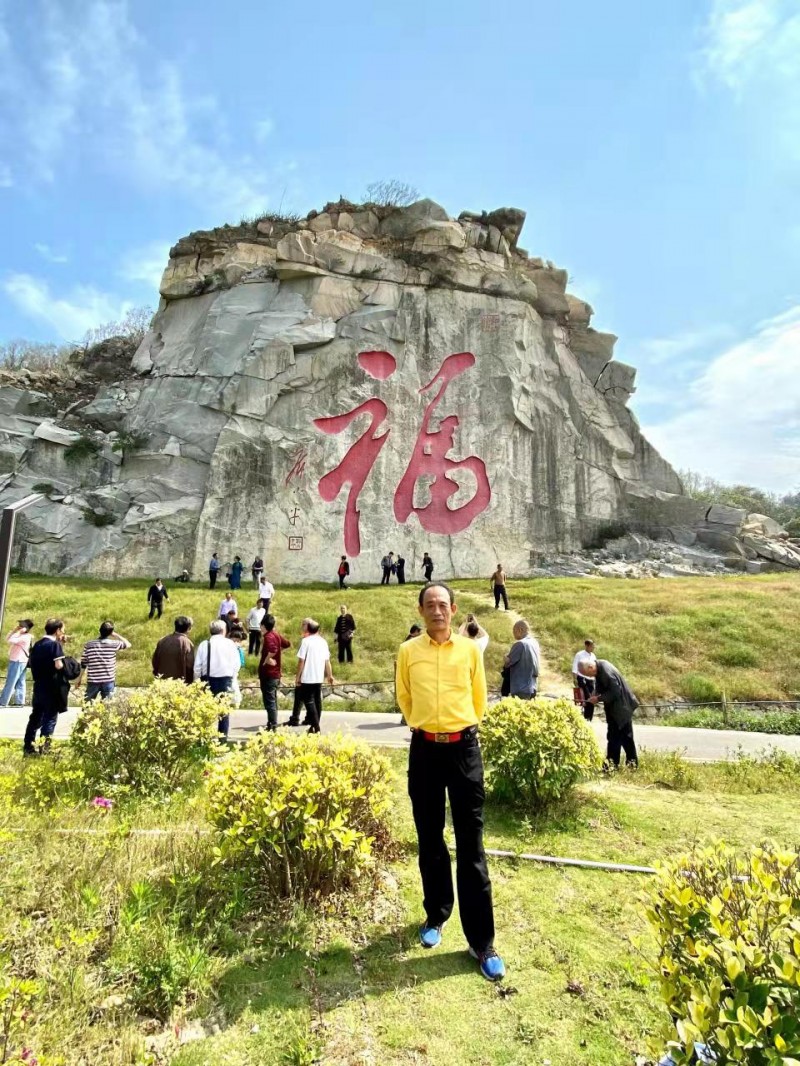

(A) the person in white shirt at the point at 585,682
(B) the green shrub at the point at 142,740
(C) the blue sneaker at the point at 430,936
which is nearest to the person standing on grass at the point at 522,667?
(A) the person in white shirt at the point at 585,682

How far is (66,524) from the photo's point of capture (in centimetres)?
1795

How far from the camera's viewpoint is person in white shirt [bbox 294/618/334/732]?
655cm

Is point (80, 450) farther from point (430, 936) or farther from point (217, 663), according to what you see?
point (430, 936)

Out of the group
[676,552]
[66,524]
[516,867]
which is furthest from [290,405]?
[516,867]

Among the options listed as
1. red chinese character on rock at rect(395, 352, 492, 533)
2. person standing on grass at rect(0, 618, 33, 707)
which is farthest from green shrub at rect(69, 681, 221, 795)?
red chinese character on rock at rect(395, 352, 492, 533)

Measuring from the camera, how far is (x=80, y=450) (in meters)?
19.4

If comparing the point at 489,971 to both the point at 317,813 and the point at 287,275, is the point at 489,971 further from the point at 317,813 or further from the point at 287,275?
the point at 287,275

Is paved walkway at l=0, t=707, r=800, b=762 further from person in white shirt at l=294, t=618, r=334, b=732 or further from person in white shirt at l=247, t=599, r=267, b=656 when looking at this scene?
person in white shirt at l=247, t=599, r=267, b=656

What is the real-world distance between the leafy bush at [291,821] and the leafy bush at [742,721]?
25.8 ft

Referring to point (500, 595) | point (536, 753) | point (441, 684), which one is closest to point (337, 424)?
point (500, 595)

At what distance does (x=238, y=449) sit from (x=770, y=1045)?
1894 centimetres

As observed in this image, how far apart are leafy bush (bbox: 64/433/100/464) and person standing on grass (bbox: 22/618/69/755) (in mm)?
15827

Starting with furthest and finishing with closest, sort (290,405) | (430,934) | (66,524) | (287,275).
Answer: (287,275)
(290,405)
(66,524)
(430,934)

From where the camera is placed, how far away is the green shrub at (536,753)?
4.29 metres
